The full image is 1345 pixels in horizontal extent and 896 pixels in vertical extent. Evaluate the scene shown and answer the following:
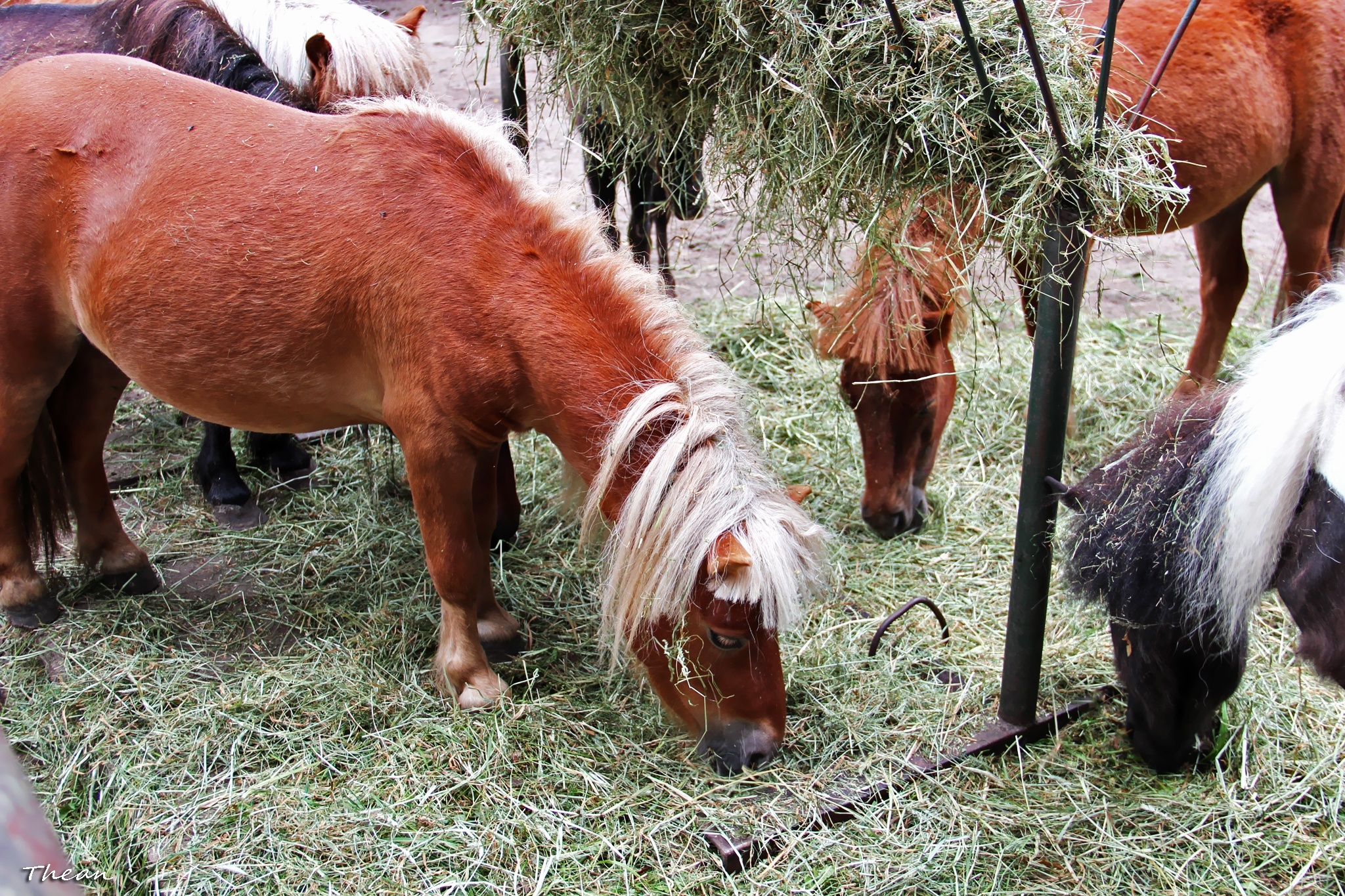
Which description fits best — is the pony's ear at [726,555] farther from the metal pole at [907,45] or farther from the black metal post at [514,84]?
the black metal post at [514,84]

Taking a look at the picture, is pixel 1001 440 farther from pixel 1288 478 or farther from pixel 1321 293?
pixel 1288 478

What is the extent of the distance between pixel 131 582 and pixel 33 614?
0.30 meters

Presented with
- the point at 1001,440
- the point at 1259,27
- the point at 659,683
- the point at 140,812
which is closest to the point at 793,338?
the point at 1001,440

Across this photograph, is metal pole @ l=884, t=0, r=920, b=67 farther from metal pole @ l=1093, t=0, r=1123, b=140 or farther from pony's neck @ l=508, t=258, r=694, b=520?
pony's neck @ l=508, t=258, r=694, b=520

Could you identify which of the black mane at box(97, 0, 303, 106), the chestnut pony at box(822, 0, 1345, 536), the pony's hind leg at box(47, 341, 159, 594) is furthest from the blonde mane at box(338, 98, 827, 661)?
the pony's hind leg at box(47, 341, 159, 594)

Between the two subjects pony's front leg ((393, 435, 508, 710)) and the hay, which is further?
pony's front leg ((393, 435, 508, 710))

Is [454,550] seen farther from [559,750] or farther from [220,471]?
[220,471]

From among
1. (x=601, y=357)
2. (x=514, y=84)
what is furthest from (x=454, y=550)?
(x=514, y=84)

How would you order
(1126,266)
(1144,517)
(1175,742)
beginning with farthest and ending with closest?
(1126,266)
(1175,742)
(1144,517)

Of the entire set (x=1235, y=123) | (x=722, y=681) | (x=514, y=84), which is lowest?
(x=722, y=681)

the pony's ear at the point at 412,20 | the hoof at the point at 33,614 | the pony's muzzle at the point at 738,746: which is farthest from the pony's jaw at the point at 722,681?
the pony's ear at the point at 412,20

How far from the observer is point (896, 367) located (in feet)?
11.5

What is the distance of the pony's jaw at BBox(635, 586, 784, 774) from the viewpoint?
92.9 inches

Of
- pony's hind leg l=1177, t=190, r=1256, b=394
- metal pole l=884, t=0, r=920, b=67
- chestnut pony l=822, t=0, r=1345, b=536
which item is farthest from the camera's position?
pony's hind leg l=1177, t=190, r=1256, b=394
